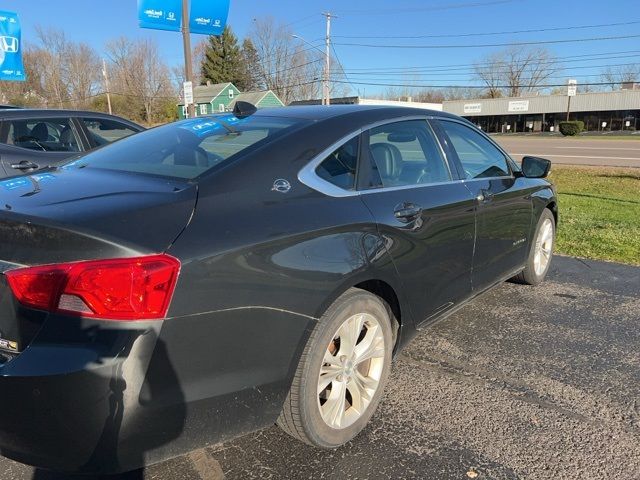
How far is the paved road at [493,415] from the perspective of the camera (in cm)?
241

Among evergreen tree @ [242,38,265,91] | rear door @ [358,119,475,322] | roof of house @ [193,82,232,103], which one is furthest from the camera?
evergreen tree @ [242,38,265,91]

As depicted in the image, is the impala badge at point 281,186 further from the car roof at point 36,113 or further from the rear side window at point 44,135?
the car roof at point 36,113

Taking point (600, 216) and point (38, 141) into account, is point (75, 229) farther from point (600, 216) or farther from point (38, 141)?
point (600, 216)

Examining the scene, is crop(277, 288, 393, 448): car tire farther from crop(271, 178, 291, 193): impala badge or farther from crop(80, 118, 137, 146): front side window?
crop(80, 118, 137, 146): front side window

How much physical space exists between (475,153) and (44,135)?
505cm

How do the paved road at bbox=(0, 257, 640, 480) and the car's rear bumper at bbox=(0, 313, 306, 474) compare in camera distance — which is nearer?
the car's rear bumper at bbox=(0, 313, 306, 474)

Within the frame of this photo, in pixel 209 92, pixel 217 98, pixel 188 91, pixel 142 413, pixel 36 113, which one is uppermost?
pixel 209 92

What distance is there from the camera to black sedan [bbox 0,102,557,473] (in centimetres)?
175

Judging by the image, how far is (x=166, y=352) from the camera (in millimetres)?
1784

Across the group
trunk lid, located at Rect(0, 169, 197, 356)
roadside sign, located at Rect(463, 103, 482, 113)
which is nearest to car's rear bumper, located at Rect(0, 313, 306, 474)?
trunk lid, located at Rect(0, 169, 197, 356)

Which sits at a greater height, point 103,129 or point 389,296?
point 103,129

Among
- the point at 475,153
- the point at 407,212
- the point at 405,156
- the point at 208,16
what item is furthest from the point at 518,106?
the point at 407,212

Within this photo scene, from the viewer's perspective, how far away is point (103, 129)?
6938mm

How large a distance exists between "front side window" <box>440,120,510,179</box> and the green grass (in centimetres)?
264
